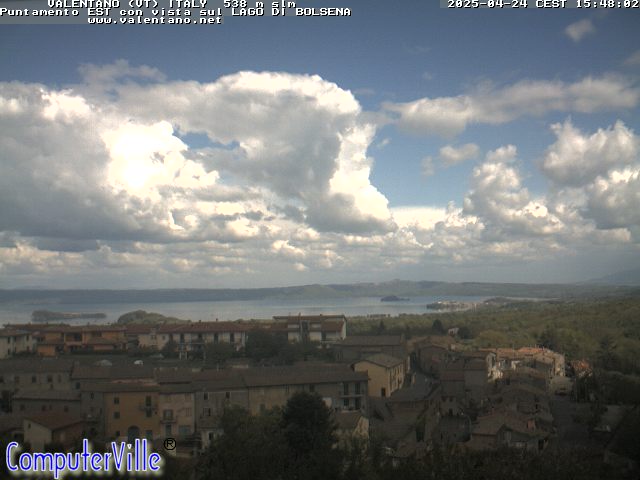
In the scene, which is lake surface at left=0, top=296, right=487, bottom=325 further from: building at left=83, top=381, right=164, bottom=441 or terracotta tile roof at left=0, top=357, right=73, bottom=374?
building at left=83, top=381, right=164, bottom=441

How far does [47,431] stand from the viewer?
17.8m

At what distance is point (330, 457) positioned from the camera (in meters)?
12.5

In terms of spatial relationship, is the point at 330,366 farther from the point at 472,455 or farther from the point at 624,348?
the point at 624,348

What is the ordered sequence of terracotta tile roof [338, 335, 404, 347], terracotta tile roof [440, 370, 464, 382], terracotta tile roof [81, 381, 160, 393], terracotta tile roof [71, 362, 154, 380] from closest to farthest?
terracotta tile roof [81, 381, 160, 393] → terracotta tile roof [71, 362, 154, 380] → terracotta tile roof [440, 370, 464, 382] → terracotta tile roof [338, 335, 404, 347]

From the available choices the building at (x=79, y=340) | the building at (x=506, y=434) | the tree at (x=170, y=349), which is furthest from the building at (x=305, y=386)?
the building at (x=79, y=340)

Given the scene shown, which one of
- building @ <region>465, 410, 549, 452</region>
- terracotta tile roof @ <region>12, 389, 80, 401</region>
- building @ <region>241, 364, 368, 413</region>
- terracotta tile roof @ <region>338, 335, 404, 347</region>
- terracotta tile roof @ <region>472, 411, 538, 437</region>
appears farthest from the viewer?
terracotta tile roof @ <region>338, 335, 404, 347</region>

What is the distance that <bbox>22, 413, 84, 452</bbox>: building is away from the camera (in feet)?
58.0

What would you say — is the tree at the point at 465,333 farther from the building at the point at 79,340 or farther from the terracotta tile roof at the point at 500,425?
the terracotta tile roof at the point at 500,425

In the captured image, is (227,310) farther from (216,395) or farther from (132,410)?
(132,410)

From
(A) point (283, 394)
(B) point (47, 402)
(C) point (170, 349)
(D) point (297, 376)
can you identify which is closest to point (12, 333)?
(C) point (170, 349)

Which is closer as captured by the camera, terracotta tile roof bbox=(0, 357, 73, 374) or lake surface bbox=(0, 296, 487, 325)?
terracotta tile roof bbox=(0, 357, 73, 374)

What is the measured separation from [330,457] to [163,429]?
10193mm

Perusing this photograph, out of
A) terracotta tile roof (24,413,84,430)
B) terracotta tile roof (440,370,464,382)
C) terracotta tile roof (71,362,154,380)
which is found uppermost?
terracotta tile roof (71,362,154,380)

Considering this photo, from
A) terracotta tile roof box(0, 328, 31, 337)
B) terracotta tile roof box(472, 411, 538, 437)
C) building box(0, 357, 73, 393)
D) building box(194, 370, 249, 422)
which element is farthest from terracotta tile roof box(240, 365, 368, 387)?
terracotta tile roof box(0, 328, 31, 337)
